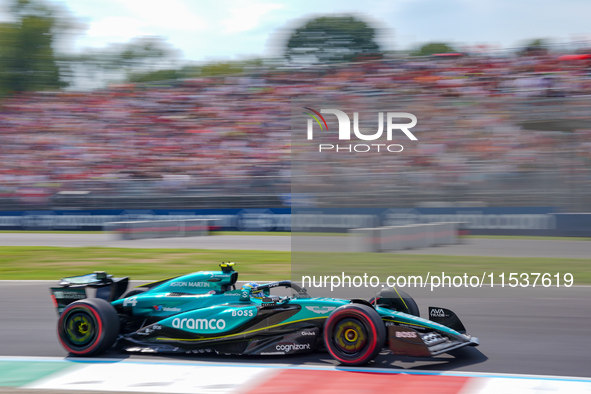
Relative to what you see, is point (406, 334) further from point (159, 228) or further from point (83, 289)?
point (159, 228)

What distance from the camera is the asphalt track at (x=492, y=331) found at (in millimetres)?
4559

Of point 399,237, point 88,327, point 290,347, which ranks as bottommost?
point 290,347

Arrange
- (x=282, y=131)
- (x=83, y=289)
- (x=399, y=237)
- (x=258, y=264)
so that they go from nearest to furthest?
1. (x=83, y=289)
2. (x=399, y=237)
3. (x=258, y=264)
4. (x=282, y=131)

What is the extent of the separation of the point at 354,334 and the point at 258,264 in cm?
640

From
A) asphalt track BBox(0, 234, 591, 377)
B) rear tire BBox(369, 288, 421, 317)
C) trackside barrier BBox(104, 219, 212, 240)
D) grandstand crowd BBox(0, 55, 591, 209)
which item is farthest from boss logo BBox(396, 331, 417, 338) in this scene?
trackside barrier BBox(104, 219, 212, 240)

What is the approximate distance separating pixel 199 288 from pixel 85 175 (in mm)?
13488

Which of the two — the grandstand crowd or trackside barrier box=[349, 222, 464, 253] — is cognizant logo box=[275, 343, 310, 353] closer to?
the grandstand crowd

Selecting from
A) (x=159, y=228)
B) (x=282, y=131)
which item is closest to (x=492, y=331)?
(x=159, y=228)

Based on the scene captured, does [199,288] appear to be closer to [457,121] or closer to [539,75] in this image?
[457,121]

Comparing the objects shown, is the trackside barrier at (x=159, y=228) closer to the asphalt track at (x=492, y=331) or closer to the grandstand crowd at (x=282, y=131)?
the grandstand crowd at (x=282, y=131)

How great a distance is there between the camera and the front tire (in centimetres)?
434

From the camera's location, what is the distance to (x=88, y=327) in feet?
16.2

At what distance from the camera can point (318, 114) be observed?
24.8 feet

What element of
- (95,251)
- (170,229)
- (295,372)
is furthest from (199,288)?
(170,229)
